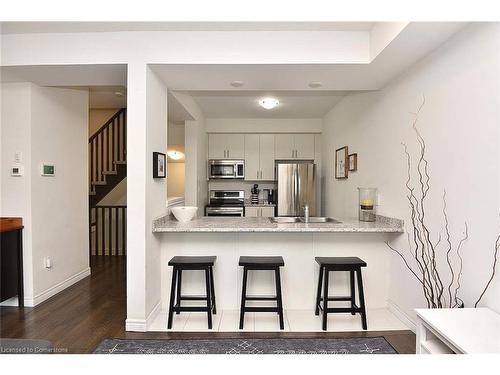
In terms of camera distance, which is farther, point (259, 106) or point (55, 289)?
point (259, 106)

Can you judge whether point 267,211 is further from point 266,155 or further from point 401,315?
point 401,315

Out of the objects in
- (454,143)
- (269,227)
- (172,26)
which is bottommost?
(269,227)

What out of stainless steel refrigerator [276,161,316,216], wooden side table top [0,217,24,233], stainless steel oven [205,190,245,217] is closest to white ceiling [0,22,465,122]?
wooden side table top [0,217,24,233]

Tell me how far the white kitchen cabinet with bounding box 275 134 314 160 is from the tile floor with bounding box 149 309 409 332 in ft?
11.5

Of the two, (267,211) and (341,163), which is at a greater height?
(341,163)

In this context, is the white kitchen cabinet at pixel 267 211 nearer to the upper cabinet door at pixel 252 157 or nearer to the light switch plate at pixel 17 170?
the upper cabinet door at pixel 252 157

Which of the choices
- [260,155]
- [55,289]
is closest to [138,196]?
[55,289]

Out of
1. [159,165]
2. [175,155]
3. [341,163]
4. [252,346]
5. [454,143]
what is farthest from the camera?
[175,155]

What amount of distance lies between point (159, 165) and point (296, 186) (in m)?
3.01

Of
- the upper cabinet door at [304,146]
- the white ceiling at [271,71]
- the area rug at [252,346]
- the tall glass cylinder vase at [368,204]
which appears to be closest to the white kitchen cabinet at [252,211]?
the upper cabinet door at [304,146]

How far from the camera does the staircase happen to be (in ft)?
18.1

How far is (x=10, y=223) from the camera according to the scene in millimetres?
3045
